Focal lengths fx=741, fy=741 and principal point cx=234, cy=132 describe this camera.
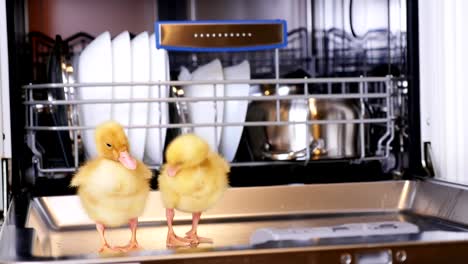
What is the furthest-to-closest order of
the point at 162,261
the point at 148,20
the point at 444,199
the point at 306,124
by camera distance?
the point at 148,20 < the point at 306,124 < the point at 444,199 < the point at 162,261

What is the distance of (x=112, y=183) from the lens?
728 millimetres

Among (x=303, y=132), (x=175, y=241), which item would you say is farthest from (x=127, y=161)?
(x=303, y=132)

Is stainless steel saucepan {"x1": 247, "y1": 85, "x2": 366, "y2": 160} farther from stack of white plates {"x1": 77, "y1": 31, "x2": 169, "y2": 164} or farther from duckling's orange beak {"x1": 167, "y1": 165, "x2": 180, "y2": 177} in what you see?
duckling's orange beak {"x1": 167, "y1": 165, "x2": 180, "y2": 177}

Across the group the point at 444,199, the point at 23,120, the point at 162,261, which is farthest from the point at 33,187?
the point at 444,199

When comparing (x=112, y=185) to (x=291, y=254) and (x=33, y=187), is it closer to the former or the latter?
(x=291, y=254)

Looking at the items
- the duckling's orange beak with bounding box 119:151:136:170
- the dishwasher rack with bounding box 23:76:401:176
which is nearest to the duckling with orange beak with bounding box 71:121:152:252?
the duckling's orange beak with bounding box 119:151:136:170

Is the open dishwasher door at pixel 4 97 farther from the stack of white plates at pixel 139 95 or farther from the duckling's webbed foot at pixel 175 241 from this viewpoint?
the duckling's webbed foot at pixel 175 241

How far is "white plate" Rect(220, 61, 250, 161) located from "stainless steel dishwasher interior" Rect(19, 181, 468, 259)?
120 mm

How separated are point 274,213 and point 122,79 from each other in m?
0.29

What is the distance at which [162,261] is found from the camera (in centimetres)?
64

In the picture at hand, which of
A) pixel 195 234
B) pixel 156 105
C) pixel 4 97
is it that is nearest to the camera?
pixel 195 234

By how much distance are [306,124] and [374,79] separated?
0.11 metres

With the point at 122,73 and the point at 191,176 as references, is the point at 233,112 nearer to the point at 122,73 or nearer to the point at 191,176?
the point at 122,73

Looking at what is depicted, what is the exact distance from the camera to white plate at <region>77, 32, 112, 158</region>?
1.05 m
